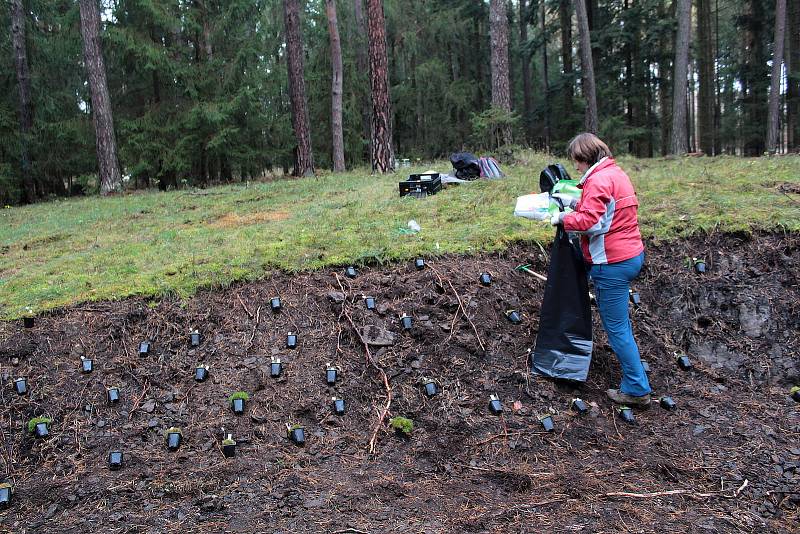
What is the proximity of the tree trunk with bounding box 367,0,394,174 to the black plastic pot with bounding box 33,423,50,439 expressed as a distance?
33.6ft

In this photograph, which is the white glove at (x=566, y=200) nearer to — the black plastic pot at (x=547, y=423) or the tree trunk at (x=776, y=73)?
the black plastic pot at (x=547, y=423)

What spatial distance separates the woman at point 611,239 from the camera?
12.1 ft

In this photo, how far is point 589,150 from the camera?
3.83 m

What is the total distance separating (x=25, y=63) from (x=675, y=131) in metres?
19.1

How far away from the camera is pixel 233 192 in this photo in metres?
11.8

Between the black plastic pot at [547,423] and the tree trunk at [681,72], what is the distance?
14.9m

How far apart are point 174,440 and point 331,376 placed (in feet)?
3.64

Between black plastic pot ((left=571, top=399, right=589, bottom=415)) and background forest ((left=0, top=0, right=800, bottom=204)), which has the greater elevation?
background forest ((left=0, top=0, right=800, bottom=204))

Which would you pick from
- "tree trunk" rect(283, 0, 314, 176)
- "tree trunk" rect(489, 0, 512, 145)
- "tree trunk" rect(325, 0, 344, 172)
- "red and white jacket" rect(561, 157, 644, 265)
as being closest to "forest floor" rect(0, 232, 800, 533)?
"red and white jacket" rect(561, 157, 644, 265)

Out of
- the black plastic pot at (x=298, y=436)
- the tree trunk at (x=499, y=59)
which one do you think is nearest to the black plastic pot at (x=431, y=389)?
the black plastic pot at (x=298, y=436)

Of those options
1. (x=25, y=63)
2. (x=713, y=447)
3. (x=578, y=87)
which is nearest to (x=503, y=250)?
(x=713, y=447)

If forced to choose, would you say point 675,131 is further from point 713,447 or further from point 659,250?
point 713,447

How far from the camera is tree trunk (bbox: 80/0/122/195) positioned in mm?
13883

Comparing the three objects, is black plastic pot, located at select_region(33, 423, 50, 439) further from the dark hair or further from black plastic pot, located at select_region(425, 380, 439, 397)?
the dark hair
